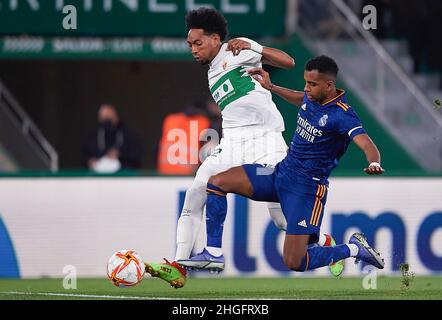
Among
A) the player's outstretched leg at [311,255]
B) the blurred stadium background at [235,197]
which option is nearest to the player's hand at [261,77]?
the player's outstretched leg at [311,255]

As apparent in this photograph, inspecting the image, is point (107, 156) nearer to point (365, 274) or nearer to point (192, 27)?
point (365, 274)

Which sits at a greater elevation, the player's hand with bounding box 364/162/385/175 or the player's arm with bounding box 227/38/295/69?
the player's arm with bounding box 227/38/295/69

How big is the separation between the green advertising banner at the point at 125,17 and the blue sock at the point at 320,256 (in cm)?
504

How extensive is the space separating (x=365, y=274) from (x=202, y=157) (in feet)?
8.20

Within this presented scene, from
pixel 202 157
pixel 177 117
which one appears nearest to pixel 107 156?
pixel 177 117

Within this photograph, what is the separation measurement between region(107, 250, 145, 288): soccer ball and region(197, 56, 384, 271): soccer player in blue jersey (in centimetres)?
64

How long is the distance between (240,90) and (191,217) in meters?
1.14

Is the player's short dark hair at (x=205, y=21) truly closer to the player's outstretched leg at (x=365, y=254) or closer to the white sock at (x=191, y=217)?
the white sock at (x=191, y=217)

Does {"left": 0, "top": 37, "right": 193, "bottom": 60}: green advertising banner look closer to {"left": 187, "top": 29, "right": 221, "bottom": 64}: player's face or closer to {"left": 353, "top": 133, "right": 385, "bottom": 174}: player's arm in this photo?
{"left": 187, "top": 29, "right": 221, "bottom": 64}: player's face

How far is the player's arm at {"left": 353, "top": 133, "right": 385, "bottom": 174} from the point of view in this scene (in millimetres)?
10594

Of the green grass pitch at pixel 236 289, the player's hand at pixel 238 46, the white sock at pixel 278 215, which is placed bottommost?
the green grass pitch at pixel 236 289

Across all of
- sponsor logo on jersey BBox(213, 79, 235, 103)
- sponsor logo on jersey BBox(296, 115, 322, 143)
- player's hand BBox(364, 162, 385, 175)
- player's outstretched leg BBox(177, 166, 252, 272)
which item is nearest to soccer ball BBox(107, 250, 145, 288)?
player's outstretched leg BBox(177, 166, 252, 272)

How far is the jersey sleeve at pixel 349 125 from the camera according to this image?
11.3 m

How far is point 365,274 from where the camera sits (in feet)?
48.6
